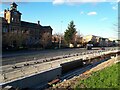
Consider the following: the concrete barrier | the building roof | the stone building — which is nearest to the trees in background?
the stone building

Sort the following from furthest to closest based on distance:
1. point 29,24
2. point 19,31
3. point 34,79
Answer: point 29,24, point 19,31, point 34,79

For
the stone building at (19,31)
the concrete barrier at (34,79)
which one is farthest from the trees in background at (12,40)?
the concrete barrier at (34,79)

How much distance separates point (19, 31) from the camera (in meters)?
66.8

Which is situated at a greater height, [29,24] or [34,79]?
[29,24]

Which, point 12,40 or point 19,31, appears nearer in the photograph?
point 12,40

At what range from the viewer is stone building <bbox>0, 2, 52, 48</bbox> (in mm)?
56406

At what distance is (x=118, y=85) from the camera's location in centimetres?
1343

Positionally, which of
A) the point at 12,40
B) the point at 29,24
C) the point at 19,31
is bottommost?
the point at 12,40

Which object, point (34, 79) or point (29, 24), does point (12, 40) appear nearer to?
point (29, 24)

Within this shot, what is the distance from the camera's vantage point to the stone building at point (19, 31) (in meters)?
56.4

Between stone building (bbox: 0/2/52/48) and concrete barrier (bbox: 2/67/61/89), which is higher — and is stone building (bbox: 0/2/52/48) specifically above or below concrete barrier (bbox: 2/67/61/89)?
above

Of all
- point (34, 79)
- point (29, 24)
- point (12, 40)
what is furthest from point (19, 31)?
point (34, 79)

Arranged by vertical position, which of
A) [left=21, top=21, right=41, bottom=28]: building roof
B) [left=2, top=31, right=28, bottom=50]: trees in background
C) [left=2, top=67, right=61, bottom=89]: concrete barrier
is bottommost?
[left=2, top=67, right=61, bottom=89]: concrete barrier

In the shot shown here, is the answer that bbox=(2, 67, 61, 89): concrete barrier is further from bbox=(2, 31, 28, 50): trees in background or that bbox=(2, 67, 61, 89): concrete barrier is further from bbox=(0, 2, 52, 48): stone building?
bbox=(0, 2, 52, 48): stone building
